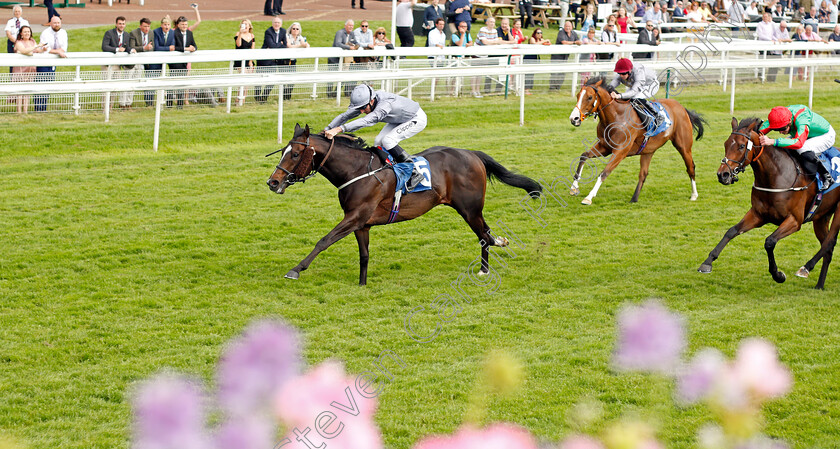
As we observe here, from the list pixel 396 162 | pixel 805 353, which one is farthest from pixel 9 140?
pixel 805 353

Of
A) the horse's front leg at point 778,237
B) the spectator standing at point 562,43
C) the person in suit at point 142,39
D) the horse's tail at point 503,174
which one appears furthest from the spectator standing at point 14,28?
the horse's front leg at point 778,237

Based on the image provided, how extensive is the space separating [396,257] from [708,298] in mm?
2611

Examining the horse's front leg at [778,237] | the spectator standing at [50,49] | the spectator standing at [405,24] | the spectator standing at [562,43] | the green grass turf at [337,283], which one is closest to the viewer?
the green grass turf at [337,283]

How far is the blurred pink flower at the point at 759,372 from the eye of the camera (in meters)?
0.47

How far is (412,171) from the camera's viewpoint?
23.7 ft

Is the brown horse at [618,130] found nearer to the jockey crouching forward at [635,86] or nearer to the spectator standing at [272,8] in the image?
the jockey crouching forward at [635,86]

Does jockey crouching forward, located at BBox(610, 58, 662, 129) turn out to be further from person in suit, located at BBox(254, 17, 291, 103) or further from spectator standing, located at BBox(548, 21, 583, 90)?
person in suit, located at BBox(254, 17, 291, 103)

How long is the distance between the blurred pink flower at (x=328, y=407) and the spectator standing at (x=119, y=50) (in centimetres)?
1146

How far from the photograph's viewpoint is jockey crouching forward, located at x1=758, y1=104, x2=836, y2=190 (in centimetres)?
700

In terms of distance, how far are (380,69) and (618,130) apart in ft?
13.9

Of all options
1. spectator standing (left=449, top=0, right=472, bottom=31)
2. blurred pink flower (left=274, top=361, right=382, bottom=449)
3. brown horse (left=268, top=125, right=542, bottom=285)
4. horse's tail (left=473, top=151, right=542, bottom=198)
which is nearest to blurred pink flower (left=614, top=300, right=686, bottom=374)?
blurred pink flower (left=274, top=361, right=382, bottom=449)

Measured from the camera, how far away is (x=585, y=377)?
204 inches

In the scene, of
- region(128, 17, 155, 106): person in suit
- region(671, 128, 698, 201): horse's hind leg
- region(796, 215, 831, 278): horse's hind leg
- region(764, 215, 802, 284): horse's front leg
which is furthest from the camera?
region(128, 17, 155, 106): person in suit

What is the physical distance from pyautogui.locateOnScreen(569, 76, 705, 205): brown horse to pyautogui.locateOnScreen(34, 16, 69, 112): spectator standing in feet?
20.3
